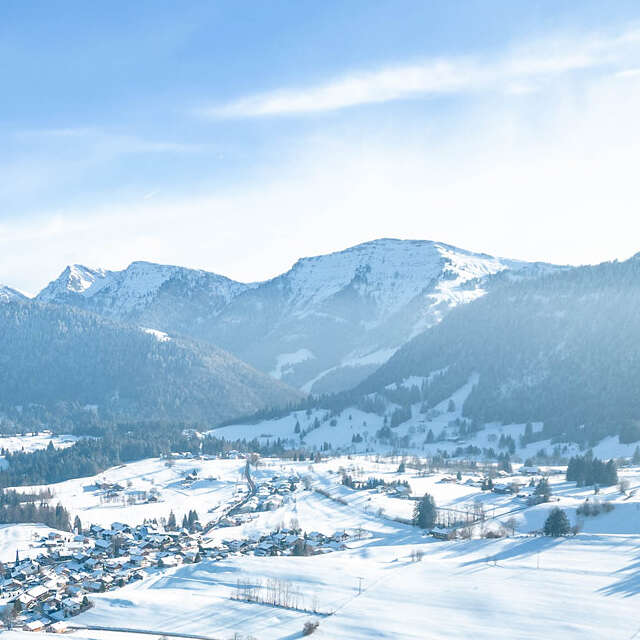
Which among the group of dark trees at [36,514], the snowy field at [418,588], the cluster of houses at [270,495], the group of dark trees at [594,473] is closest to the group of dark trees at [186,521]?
the snowy field at [418,588]

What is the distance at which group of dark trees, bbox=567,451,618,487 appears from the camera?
15862cm

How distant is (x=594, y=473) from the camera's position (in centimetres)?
16075

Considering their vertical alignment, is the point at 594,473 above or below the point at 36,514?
above

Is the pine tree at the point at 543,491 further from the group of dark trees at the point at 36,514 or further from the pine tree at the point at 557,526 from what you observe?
the group of dark trees at the point at 36,514

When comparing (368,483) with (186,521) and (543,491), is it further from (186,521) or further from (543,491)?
(186,521)

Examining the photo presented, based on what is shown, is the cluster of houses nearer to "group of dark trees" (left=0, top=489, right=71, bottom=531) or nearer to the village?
the village

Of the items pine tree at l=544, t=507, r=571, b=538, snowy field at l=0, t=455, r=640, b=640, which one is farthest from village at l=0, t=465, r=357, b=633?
pine tree at l=544, t=507, r=571, b=538

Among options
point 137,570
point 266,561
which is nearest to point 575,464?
point 266,561

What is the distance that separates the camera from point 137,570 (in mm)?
116500

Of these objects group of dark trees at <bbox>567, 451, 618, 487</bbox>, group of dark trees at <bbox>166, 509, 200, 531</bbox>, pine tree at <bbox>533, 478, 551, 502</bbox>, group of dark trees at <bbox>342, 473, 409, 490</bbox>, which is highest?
group of dark trees at <bbox>567, 451, 618, 487</bbox>

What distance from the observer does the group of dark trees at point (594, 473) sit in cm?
15862

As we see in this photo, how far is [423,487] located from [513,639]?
327ft

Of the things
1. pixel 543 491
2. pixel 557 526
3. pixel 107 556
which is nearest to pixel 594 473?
pixel 543 491

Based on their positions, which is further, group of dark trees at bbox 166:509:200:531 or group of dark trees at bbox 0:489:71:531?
group of dark trees at bbox 0:489:71:531
